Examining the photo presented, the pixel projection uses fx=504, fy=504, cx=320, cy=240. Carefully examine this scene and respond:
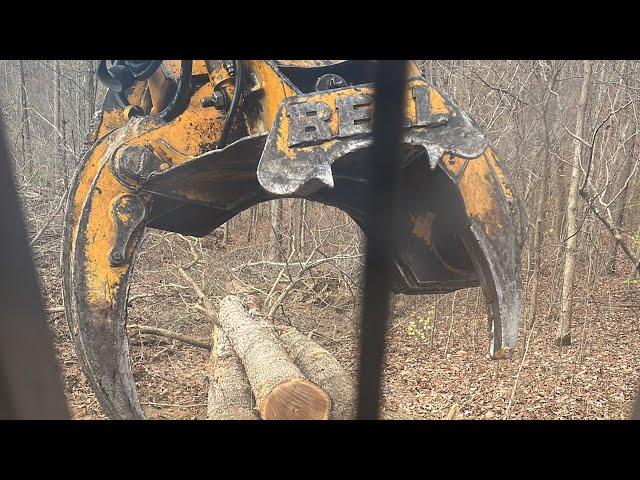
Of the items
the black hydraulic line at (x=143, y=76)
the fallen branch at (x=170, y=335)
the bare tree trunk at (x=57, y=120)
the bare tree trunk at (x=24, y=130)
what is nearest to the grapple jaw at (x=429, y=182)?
the black hydraulic line at (x=143, y=76)

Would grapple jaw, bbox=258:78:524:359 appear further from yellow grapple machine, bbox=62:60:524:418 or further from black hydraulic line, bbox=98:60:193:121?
black hydraulic line, bbox=98:60:193:121

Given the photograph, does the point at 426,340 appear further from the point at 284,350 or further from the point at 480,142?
the point at 480,142

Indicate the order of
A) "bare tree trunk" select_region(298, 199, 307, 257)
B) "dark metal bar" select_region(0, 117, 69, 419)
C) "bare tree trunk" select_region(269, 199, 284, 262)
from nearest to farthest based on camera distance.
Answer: "dark metal bar" select_region(0, 117, 69, 419) < "bare tree trunk" select_region(298, 199, 307, 257) < "bare tree trunk" select_region(269, 199, 284, 262)

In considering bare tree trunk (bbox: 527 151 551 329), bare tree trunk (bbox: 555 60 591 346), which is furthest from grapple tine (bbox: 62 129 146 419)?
bare tree trunk (bbox: 555 60 591 346)

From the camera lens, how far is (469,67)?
6.25m

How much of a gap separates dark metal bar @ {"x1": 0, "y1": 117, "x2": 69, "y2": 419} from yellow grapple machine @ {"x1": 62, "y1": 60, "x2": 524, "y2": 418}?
606 millimetres

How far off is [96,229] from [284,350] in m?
2.15

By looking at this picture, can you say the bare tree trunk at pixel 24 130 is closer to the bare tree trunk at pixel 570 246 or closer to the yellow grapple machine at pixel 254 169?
the yellow grapple machine at pixel 254 169

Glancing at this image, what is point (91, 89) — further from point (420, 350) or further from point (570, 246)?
point (570, 246)

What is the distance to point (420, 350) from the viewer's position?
601 cm

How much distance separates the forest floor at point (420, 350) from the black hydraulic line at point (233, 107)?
267 centimetres

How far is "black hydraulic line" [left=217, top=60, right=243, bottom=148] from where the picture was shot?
80.4 inches

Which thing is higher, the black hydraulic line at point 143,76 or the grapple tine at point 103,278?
the black hydraulic line at point 143,76

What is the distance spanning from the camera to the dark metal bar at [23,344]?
1303 mm
